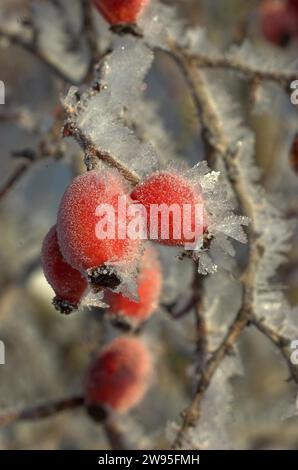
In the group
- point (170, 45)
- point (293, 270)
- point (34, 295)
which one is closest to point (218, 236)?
point (170, 45)

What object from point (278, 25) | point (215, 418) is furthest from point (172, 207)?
point (278, 25)

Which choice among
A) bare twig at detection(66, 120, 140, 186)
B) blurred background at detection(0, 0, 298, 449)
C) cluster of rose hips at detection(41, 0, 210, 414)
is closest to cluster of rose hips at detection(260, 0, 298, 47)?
blurred background at detection(0, 0, 298, 449)

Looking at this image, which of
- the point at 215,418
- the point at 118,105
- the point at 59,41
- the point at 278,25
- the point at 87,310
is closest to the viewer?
the point at 118,105

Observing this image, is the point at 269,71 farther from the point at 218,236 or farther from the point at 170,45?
the point at 218,236

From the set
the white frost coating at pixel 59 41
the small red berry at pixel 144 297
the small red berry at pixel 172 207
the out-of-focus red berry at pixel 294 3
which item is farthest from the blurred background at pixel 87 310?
the small red berry at pixel 172 207

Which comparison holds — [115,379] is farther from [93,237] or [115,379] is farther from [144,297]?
[93,237]

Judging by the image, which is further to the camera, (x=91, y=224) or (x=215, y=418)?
(x=215, y=418)

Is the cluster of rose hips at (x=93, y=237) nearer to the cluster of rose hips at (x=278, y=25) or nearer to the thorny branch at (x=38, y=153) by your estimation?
the thorny branch at (x=38, y=153)
